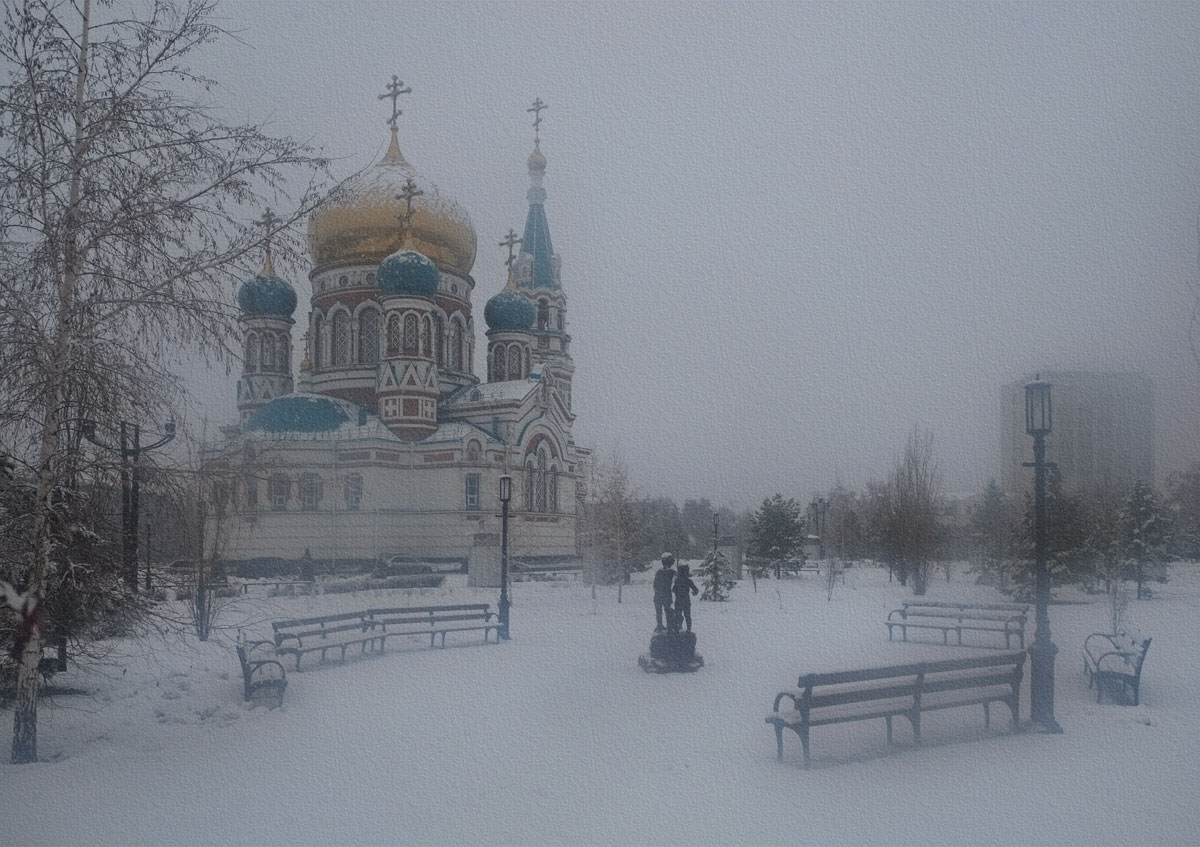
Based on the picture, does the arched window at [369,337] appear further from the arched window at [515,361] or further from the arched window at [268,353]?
the arched window at [515,361]

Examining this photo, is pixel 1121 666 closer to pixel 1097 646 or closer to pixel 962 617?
pixel 1097 646

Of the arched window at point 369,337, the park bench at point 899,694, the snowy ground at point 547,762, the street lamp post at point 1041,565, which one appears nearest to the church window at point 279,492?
the snowy ground at point 547,762

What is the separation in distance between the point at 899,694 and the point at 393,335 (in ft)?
35.0

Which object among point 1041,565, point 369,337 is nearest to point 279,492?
point 1041,565

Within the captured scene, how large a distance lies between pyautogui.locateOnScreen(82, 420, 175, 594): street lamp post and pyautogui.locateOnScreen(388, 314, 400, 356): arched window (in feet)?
28.0

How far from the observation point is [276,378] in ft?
21.5

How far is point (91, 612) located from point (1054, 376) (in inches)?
245

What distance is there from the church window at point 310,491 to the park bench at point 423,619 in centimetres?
109

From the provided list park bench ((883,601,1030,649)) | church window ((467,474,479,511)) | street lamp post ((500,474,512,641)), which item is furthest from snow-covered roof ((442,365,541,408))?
park bench ((883,601,1030,649))

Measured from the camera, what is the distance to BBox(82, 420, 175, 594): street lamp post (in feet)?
14.7

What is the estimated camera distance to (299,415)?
687 centimetres

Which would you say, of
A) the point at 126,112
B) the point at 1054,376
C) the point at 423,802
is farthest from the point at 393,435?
the point at 1054,376

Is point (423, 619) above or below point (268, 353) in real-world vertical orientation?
below

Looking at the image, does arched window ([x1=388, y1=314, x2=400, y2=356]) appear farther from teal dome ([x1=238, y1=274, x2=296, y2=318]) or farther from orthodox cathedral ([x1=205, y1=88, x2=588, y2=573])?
teal dome ([x1=238, y1=274, x2=296, y2=318])
